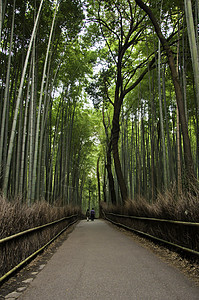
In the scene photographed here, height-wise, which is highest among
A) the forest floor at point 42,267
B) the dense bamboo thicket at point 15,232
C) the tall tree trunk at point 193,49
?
the tall tree trunk at point 193,49

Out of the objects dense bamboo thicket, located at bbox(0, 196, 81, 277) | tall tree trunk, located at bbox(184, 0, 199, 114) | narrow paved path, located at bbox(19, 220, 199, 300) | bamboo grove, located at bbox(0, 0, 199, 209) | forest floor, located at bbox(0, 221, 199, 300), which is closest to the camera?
narrow paved path, located at bbox(19, 220, 199, 300)

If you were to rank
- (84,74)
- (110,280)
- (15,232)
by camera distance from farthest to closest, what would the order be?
(84,74) → (15,232) → (110,280)

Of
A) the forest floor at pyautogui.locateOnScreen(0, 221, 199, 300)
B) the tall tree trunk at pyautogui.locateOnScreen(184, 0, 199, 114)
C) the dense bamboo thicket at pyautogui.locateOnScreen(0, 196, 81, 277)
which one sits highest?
the tall tree trunk at pyautogui.locateOnScreen(184, 0, 199, 114)

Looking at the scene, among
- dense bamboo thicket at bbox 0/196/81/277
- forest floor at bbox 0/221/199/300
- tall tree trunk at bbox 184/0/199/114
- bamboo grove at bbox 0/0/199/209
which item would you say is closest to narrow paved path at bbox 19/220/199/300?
forest floor at bbox 0/221/199/300

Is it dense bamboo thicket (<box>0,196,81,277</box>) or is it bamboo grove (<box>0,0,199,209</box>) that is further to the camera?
bamboo grove (<box>0,0,199,209</box>)

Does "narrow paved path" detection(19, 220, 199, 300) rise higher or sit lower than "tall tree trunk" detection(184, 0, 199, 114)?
lower

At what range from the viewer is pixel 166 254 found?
3.76m

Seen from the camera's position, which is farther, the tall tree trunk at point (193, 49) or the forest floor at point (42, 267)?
the tall tree trunk at point (193, 49)

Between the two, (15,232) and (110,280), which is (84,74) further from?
(110,280)

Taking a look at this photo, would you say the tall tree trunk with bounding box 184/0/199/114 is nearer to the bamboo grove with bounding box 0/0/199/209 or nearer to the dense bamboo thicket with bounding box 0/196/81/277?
the bamboo grove with bounding box 0/0/199/209

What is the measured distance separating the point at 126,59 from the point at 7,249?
30.8ft

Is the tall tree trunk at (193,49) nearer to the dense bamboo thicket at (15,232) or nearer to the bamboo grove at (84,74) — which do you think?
the bamboo grove at (84,74)

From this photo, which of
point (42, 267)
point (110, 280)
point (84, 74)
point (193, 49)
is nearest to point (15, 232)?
point (42, 267)

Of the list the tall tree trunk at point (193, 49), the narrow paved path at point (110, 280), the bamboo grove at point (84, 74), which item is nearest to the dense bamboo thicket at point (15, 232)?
the narrow paved path at point (110, 280)
